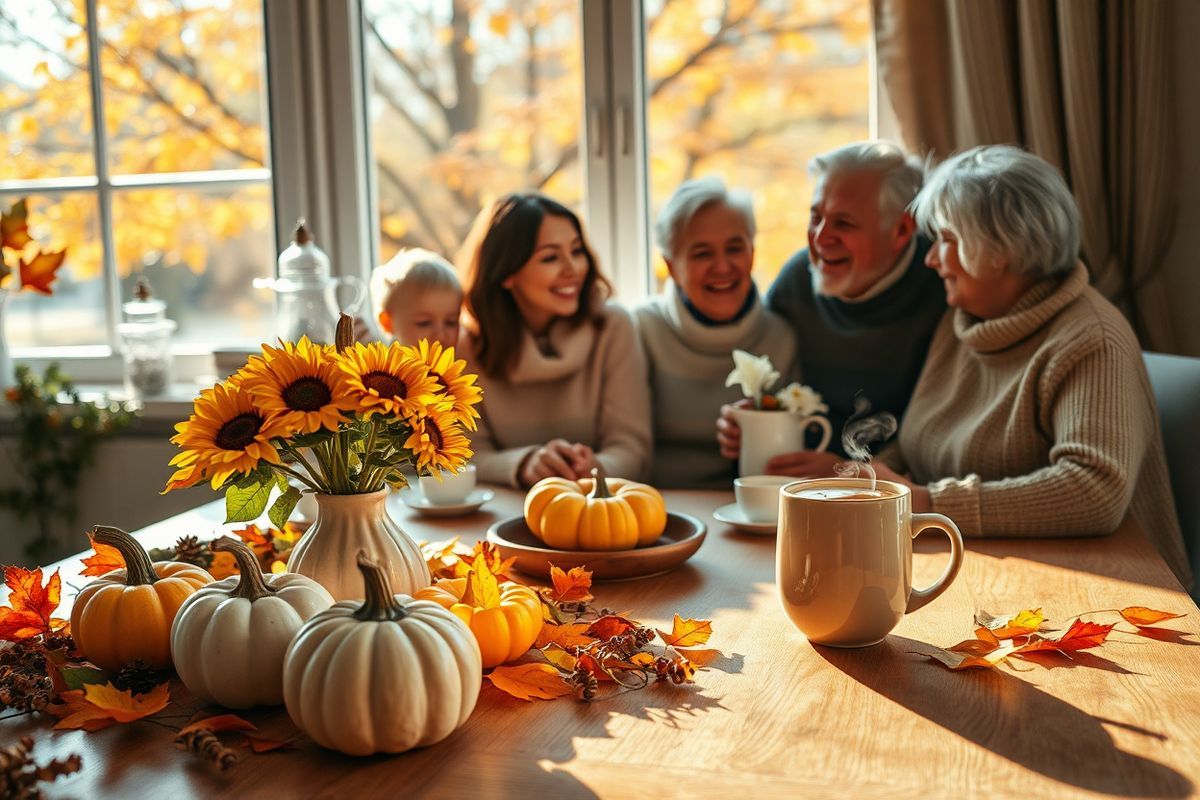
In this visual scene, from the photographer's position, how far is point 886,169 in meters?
2.12

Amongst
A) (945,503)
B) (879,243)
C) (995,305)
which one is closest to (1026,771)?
(945,503)

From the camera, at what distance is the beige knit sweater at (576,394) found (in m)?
2.28

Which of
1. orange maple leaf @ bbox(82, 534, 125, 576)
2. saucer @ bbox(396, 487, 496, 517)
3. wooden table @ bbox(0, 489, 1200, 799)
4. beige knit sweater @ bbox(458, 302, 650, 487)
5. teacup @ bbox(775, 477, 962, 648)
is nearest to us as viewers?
wooden table @ bbox(0, 489, 1200, 799)

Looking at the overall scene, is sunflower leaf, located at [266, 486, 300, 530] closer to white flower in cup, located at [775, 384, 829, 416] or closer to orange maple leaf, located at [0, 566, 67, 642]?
orange maple leaf, located at [0, 566, 67, 642]

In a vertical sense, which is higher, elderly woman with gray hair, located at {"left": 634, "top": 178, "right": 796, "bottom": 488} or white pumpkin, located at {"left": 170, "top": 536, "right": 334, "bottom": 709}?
elderly woman with gray hair, located at {"left": 634, "top": 178, "right": 796, "bottom": 488}

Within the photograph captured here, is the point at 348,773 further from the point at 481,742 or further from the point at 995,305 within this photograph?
the point at 995,305

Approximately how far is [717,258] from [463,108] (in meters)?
0.99

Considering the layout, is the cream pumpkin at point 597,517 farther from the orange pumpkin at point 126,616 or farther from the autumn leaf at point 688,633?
the orange pumpkin at point 126,616

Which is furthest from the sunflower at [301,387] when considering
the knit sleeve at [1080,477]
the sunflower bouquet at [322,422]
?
the knit sleeve at [1080,477]

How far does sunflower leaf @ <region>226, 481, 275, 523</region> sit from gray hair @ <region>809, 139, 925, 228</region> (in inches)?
57.3

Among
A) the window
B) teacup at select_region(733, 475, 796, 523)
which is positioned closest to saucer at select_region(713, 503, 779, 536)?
teacup at select_region(733, 475, 796, 523)

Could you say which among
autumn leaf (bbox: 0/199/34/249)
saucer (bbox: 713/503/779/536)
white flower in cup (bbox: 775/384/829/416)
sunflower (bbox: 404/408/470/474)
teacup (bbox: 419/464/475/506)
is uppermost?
autumn leaf (bbox: 0/199/34/249)

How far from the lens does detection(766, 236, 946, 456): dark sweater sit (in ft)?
6.88

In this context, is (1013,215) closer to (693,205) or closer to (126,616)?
(693,205)
